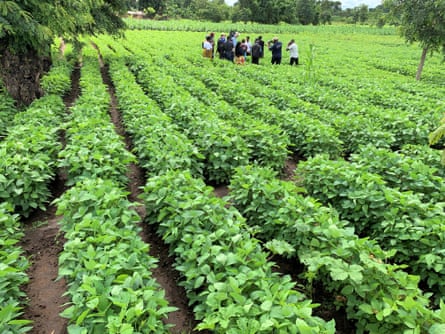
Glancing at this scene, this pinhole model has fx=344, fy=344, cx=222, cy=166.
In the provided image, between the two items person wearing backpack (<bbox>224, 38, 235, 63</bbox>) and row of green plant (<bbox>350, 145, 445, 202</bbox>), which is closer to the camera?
row of green plant (<bbox>350, 145, 445, 202</bbox>)

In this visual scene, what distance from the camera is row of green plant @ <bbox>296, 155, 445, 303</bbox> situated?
3.75 meters

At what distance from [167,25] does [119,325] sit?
55.0 metres

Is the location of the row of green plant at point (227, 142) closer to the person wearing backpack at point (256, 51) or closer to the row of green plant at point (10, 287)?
the row of green plant at point (10, 287)

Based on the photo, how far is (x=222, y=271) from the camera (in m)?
3.27

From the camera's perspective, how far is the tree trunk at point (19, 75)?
33.0ft

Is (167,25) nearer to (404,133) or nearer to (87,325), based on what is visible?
(404,133)

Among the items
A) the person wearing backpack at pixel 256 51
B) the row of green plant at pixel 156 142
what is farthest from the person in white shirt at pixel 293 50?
the row of green plant at pixel 156 142

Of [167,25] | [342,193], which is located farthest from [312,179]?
[167,25]

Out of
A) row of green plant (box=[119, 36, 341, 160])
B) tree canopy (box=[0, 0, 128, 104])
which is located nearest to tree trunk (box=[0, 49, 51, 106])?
tree canopy (box=[0, 0, 128, 104])

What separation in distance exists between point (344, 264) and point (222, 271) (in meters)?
1.13

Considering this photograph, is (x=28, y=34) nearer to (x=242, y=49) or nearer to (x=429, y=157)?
(x=429, y=157)

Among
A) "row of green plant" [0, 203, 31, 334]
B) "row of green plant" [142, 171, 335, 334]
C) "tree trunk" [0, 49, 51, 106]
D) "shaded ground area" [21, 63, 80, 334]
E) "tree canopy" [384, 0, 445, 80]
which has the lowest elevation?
"shaded ground area" [21, 63, 80, 334]

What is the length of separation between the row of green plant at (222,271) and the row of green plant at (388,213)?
1.38m

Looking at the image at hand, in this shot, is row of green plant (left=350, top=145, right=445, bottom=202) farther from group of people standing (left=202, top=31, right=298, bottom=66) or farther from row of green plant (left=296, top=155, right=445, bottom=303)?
group of people standing (left=202, top=31, right=298, bottom=66)
